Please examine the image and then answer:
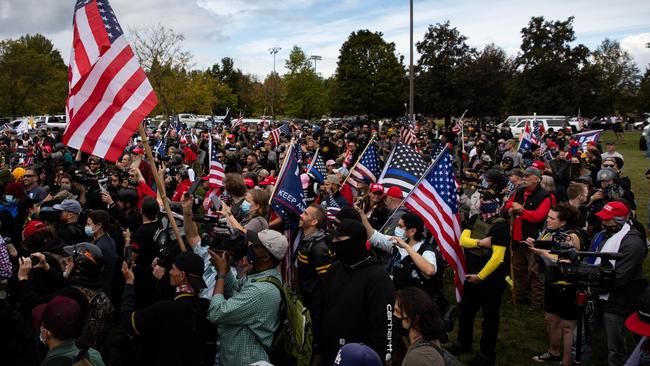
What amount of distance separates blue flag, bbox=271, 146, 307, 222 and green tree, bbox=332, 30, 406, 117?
192 feet

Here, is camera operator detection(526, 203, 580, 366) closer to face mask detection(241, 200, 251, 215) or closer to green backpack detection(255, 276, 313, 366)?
green backpack detection(255, 276, 313, 366)

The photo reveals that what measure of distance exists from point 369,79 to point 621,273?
62.2 metres

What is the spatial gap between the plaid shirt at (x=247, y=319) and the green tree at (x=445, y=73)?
169 feet

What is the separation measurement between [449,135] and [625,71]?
203 feet

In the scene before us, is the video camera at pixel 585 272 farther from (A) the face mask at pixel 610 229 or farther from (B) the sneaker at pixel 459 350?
(B) the sneaker at pixel 459 350

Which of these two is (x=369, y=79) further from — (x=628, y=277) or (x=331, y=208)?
(x=628, y=277)

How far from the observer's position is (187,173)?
1132 cm

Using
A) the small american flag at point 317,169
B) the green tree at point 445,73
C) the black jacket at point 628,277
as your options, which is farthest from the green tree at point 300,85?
the black jacket at point 628,277

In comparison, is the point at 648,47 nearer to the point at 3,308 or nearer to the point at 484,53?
the point at 484,53

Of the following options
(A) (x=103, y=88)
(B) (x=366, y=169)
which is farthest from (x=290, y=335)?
(B) (x=366, y=169)

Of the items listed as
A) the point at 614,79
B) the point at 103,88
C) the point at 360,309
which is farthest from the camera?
the point at 614,79

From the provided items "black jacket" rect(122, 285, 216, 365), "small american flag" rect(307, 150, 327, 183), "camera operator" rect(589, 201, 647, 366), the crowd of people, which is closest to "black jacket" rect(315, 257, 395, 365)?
the crowd of people

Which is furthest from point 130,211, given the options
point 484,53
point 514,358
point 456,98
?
point 484,53

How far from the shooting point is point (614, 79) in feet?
212
